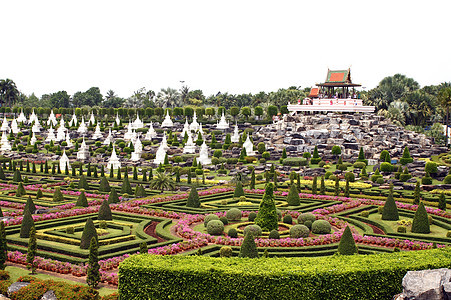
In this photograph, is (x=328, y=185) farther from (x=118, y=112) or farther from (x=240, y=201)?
(x=118, y=112)

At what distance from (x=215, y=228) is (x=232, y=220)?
Answer: 5385 millimetres

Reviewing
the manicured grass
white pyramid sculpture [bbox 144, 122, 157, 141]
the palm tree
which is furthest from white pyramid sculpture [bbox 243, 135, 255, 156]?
the manicured grass

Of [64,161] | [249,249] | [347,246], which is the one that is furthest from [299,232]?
[64,161]

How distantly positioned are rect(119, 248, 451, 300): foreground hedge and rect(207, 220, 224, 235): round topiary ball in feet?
48.2

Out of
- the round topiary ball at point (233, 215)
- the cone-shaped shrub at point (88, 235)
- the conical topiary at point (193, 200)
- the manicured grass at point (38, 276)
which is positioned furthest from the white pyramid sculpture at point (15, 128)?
the manicured grass at point (38, 276)

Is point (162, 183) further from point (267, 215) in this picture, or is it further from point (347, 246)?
point (347, 246)

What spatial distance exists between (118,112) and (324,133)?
63950mm

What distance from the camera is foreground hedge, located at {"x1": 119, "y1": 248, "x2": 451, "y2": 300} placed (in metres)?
23.6

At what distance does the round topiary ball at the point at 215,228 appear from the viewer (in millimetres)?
40156

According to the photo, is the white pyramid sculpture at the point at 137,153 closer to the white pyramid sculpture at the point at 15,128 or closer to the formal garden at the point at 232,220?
the formal garden at the point at 232,220

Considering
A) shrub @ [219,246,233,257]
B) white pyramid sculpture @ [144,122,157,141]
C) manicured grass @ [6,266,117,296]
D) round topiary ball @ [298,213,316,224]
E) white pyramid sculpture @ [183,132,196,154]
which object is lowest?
manicured grass @ [6,266,117,296]

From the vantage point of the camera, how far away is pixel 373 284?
24016 mm

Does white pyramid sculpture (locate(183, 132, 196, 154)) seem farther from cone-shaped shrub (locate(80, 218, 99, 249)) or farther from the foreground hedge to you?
the foreground hedge

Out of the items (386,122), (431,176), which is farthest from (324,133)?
(431,176)
